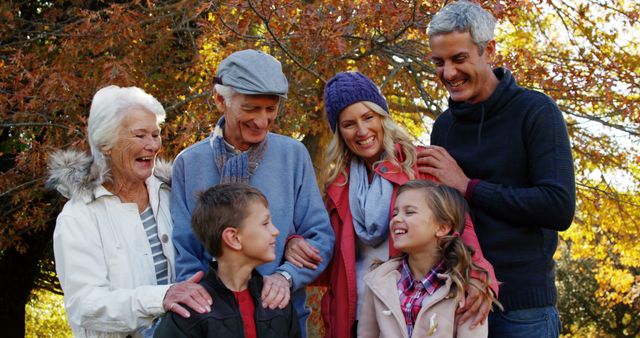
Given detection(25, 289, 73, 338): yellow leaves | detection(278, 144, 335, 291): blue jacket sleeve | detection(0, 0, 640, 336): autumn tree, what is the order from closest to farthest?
detection(278, 144, 335, 291): blue jacket sleeve → detection(0, 0, 640, 336): autumn tree → detection(25, 289, 73, 338): yellow leaves

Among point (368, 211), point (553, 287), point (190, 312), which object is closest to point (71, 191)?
point (190, 312)

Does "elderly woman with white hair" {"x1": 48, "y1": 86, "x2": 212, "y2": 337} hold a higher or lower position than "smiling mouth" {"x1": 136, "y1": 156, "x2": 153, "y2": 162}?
lower

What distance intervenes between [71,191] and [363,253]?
3.95 ft

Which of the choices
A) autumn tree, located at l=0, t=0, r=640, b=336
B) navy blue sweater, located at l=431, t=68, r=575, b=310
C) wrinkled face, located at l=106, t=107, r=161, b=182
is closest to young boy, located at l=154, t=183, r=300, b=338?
wrinkled face, located at l=106, t=107, r=161, b=182

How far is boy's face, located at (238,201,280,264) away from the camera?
2.85 metres

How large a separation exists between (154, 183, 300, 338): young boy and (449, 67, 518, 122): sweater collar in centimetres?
87

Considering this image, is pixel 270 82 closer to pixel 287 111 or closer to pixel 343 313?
pixel 343 313

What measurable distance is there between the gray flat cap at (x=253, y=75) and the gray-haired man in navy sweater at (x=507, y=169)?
635 millimetres

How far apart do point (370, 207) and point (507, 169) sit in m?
0.56

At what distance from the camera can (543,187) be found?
2.78 metres

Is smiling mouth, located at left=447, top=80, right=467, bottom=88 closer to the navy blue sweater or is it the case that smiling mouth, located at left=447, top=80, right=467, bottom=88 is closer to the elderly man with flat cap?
the navy blue sweater

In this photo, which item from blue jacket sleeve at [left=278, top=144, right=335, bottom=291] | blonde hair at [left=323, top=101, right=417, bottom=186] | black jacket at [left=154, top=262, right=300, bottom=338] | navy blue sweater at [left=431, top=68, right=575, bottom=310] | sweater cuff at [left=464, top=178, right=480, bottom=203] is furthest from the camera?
blonde hair at [left=323, top=101, right=417, bottom=186]

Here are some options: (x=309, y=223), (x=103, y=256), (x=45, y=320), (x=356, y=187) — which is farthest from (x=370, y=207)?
(x=45, y=320)

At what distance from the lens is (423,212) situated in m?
3.00
